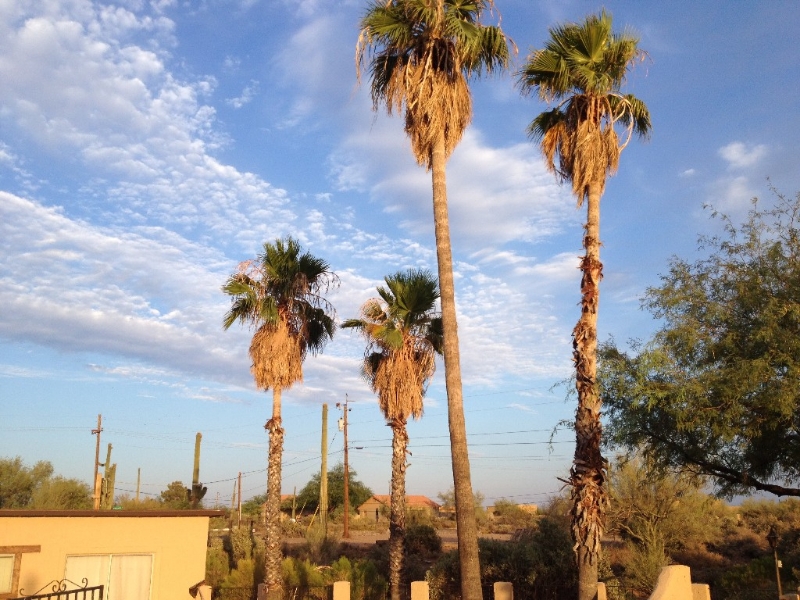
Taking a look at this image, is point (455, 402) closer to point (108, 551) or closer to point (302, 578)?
point (108, 551)

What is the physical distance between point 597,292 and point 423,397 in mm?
9448

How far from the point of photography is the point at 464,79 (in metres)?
16.6

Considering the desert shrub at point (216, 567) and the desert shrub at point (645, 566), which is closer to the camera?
the desert shrub at point (645, 566)

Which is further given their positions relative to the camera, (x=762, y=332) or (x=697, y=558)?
(x=697, y=558)

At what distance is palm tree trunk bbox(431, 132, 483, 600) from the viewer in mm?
13078

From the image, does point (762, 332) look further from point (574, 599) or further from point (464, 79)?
point (574, 599)

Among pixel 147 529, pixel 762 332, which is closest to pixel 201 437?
pixel 147 529

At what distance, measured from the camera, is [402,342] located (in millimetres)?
23344

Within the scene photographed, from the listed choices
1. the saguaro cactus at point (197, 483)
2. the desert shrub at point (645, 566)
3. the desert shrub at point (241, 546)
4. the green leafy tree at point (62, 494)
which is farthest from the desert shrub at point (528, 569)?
the green leafy tree at point (62, 494)

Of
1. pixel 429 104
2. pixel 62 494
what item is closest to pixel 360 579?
pixel 429 104

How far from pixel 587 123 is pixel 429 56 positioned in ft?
13.0

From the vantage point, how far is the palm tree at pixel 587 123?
15148 mm

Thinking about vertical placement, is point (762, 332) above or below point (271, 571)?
above

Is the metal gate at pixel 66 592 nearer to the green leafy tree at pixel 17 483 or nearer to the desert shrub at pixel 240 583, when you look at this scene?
the desert shrub at pixel 240 583
